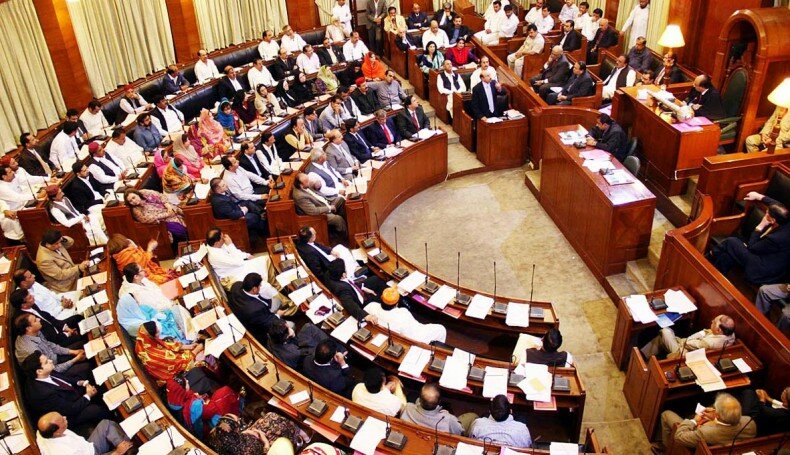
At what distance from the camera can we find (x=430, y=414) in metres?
4.37

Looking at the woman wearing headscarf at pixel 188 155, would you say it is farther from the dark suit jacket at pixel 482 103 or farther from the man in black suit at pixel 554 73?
the man in black suit at pixel 554 73

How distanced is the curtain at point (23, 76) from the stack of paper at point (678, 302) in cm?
946

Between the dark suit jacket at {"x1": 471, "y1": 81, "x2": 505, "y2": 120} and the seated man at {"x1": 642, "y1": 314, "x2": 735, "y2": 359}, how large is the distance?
508 centimetres

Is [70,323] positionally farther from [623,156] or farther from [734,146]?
[734,146]

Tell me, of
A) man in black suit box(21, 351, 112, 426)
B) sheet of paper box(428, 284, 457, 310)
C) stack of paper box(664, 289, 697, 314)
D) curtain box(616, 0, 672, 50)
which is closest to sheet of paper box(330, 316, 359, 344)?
sheet of paper box(428, 284, 457, 310)

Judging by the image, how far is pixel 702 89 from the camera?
7.51 metres

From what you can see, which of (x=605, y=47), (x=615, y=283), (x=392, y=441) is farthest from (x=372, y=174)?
(x=605, y=47)

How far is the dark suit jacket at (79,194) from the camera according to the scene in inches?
299

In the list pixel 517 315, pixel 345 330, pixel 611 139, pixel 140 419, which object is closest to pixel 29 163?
pixel 140 419

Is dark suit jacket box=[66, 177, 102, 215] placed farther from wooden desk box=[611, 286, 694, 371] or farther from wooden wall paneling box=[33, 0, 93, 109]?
wooden desk box=[611, 286, 694, 371]

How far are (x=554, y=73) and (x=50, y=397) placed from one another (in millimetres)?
8795

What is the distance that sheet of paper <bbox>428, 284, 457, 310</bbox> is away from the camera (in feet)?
18.7

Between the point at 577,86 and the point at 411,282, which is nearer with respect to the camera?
the point at 411,282

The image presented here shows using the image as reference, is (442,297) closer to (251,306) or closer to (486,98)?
(251,306)
